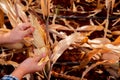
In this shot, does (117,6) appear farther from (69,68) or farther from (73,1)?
(69,68)

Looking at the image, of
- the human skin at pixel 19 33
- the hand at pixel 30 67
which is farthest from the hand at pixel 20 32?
the hand at pixel 30 67

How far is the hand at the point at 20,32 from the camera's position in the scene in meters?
1.23

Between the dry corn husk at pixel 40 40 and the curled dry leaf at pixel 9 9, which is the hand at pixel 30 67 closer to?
the dry corn husk at pixel 40 40

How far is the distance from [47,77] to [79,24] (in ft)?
1.39

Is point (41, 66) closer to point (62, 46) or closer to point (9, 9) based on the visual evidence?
point (62, 46)

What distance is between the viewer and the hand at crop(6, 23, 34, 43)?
4.02 feet

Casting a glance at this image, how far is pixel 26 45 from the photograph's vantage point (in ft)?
4.37

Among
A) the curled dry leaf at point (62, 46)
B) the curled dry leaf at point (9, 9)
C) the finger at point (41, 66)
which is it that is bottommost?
the finger at point (41, 66)

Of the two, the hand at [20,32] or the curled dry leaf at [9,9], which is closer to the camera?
the hand at [20,32]

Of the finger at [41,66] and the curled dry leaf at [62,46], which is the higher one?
the curled dry leaf at [62,46]

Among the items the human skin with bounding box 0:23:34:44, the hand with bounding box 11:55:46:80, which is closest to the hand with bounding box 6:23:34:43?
the human skin with bounding box 0:23:34:44

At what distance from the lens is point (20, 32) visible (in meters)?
1.23

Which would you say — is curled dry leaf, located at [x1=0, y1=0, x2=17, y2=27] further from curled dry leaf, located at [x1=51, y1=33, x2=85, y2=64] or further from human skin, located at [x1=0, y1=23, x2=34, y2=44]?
curled dry leaf, located at [x1=51, y1=33, x2=85, y2=64]

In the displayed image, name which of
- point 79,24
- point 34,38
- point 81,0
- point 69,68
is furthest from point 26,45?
point 81,0
